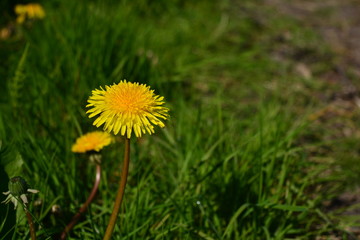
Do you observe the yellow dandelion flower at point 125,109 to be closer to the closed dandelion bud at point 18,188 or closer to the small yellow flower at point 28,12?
the closed dandelion bud at point 18,188

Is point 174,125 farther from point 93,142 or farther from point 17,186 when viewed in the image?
point 17,186

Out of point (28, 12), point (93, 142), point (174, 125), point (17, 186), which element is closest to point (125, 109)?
point (17, 186)

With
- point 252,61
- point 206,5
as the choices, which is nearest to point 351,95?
point 252,61

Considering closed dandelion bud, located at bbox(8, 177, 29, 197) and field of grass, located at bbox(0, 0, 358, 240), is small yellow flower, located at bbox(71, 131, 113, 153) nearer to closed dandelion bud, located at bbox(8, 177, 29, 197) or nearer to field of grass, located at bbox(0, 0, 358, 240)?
field of grass, located at bbox(0, 0, 358, 240)

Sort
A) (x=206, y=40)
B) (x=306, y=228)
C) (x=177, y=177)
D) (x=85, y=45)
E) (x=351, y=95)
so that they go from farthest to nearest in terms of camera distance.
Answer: (x=206, y=40), (x=351, y=95), (x=85, y=45), (x=177, y=177), (x=306, y=228)

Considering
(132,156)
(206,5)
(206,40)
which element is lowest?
(132,156)

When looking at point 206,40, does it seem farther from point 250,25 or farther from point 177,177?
point 177,177

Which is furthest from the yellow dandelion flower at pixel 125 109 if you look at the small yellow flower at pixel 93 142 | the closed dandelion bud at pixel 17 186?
the small yellow flower at pixel 93 142

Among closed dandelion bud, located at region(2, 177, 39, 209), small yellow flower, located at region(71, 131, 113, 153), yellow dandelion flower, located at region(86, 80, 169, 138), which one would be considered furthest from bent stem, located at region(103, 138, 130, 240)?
small yellow flower, located at region(71, 131, 113, 153)
